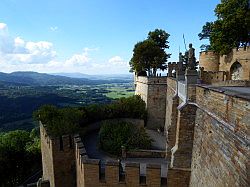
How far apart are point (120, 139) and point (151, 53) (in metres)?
17.7

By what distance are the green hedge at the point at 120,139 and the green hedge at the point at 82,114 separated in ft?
6.92

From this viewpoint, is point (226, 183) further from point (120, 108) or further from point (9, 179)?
point (9, 179)

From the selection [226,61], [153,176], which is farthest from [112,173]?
[226,61]

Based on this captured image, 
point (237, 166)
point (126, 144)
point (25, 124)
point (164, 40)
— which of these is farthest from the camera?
point (25, 124)

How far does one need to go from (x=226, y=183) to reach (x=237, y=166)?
0.66 metres

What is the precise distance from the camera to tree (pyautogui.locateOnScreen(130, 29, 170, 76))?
30.9m

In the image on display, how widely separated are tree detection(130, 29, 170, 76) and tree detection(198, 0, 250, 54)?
7.02 metres

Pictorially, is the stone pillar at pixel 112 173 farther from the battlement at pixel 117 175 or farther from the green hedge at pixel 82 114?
the green hedge at pixel 82 114

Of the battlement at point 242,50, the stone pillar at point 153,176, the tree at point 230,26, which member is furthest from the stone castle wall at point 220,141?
the tree at point 230,26

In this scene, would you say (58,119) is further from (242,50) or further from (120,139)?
(242,50)

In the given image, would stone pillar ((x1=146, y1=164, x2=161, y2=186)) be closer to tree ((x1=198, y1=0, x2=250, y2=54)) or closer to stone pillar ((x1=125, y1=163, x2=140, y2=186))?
stone pillar ((x1=125, y1=163, x2=140, y2=186))

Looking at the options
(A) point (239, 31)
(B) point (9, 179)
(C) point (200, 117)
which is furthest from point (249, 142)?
(B) point (9, 179)

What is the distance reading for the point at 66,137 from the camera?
12.0 m

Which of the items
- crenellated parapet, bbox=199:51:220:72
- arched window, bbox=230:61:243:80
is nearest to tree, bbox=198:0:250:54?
crenellated parapet, bbox=199:51:220:72
